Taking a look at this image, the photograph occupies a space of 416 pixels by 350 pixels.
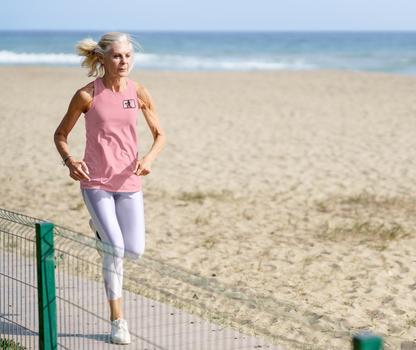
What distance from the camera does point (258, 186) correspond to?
789 cm

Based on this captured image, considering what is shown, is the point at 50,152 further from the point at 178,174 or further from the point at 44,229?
the point at 44,229

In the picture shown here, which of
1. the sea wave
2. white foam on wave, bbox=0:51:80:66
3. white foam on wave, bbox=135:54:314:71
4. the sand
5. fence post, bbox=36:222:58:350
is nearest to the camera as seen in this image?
fence post, bbox=36:222:58:350

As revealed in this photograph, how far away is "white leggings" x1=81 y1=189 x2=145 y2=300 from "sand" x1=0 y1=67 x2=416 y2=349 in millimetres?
427

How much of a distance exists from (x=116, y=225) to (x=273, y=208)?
13.4 feet

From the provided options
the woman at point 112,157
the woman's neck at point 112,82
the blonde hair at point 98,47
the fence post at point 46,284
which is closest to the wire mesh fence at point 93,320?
the fence post at point 46,284

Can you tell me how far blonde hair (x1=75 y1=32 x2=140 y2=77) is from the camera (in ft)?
9.88

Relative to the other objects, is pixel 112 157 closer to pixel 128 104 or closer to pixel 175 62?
pixel 128 104

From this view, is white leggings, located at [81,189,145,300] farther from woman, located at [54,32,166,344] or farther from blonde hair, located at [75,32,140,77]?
blonde hair, located at [75,32,140,77]

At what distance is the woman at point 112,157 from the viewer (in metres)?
→ 3.00

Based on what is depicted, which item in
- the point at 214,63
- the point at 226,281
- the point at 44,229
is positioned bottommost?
the point at 226,281

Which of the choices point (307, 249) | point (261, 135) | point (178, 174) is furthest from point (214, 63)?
point (307, 249)

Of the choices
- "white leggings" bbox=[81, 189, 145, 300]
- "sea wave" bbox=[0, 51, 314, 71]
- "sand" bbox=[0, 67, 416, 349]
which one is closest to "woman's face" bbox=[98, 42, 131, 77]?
"white leggings" bbox=[81, 189, 145, 300]

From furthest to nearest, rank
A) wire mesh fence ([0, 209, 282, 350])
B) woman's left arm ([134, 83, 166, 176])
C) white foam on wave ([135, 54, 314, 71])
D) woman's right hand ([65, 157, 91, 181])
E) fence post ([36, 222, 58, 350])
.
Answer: white foam on wave ([135, 54, 314, 71]) → woman's left arm ([134, 83, 166, 176]) → woman's right hand ([65, 157, 91, 181]) → wire mesh fence ([0, 209, 282, 350]) → fence post ([36, 222, 58, 350])

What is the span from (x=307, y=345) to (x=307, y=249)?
2.10 meters
